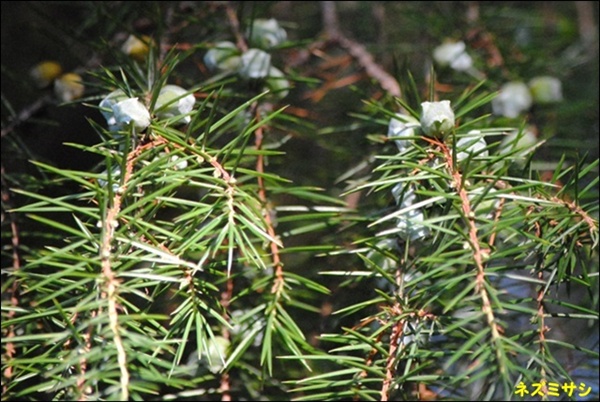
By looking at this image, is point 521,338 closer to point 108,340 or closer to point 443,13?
point 108,340

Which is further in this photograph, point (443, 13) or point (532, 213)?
point (443, 13)

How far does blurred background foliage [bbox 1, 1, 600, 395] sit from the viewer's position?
626mm

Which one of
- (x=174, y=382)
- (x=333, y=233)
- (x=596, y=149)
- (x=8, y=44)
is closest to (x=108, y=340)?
(x=174, y=382)

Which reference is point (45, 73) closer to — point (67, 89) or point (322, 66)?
point (67, 89)

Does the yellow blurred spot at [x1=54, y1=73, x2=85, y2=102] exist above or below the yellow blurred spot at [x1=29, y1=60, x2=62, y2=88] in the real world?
below

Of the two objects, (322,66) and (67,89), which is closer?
(67,89)

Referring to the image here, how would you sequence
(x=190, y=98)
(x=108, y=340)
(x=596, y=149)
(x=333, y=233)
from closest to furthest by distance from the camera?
(x=108, y=340), (x=190, y=98), (x=333, y=233), (x=596, y=149)

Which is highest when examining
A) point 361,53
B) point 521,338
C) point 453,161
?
point 361,53

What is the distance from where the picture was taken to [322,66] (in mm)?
779

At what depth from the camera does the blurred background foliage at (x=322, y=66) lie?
2.05 feet

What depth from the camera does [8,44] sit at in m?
0.71

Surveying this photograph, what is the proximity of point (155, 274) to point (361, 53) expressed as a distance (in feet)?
1.46

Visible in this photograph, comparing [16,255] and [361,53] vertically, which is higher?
[361,53]

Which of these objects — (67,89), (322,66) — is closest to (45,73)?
(67,89)
